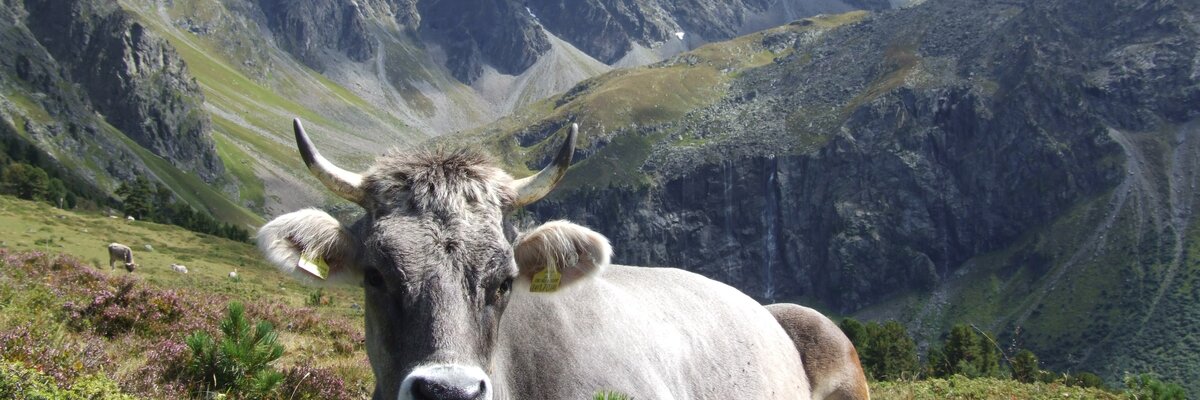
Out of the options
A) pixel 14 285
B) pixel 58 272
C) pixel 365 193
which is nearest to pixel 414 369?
pixel 365 193

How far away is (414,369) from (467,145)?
2.41 m

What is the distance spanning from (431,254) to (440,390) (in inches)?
39.3

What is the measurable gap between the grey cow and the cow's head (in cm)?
1

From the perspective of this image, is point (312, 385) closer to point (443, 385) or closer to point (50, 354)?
point (50, 354)

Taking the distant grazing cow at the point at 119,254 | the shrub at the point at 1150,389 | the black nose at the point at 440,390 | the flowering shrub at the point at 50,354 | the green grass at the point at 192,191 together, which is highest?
the black nose at the point at 440,390

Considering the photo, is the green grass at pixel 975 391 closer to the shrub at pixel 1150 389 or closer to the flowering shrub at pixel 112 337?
the shrub at pixel 1150 389

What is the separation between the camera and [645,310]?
28.5 ft

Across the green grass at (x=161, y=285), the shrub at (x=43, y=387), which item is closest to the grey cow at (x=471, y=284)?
the shrub at (x=43, y=387)

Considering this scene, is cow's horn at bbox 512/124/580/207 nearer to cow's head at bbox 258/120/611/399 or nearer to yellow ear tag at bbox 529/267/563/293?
cow's head at bbox 258/120/611/399

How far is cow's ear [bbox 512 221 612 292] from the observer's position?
630cm

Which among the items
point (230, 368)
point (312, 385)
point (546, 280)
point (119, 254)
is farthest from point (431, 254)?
point (119, 254)

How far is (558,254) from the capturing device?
21.0 feet

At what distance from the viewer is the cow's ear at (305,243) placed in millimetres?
5879

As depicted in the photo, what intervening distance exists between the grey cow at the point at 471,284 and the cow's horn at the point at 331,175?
1 cm
